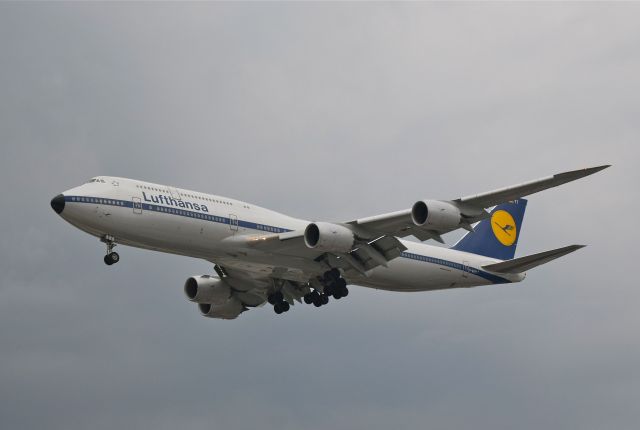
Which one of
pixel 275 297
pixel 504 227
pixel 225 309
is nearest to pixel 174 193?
pixel 275 297

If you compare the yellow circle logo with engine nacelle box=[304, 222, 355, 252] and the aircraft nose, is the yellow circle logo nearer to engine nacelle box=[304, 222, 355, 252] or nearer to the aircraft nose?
engine nacelle box=[304, 222, 355, 252]

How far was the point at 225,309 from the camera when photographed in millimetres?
58500

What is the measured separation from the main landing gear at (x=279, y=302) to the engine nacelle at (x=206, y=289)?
2.69m

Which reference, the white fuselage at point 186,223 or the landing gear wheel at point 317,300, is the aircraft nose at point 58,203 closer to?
the white fuselage at point 186,223

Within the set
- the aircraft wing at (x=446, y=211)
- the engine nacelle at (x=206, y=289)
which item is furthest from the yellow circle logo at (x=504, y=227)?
the engine nacelle at (x=206, y=289)

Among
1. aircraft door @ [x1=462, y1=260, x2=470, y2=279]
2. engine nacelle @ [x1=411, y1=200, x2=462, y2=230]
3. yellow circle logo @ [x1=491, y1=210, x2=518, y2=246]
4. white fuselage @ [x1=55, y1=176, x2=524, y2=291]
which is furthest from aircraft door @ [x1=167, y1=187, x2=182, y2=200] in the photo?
yellow circle logo @ [x1=491, y1=210, x2=518, y2=246]

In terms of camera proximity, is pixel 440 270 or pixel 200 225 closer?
pixel 200 225

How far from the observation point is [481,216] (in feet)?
155

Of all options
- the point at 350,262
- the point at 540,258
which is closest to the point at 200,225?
the point at 350,262

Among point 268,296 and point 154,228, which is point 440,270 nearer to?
point 268,296

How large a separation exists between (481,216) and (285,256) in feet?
31.3

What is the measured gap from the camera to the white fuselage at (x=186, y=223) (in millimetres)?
46062

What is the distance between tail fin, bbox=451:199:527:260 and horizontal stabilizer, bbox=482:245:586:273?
8.31 feet

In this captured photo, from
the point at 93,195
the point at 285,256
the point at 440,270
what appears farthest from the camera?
the point at 440,270
